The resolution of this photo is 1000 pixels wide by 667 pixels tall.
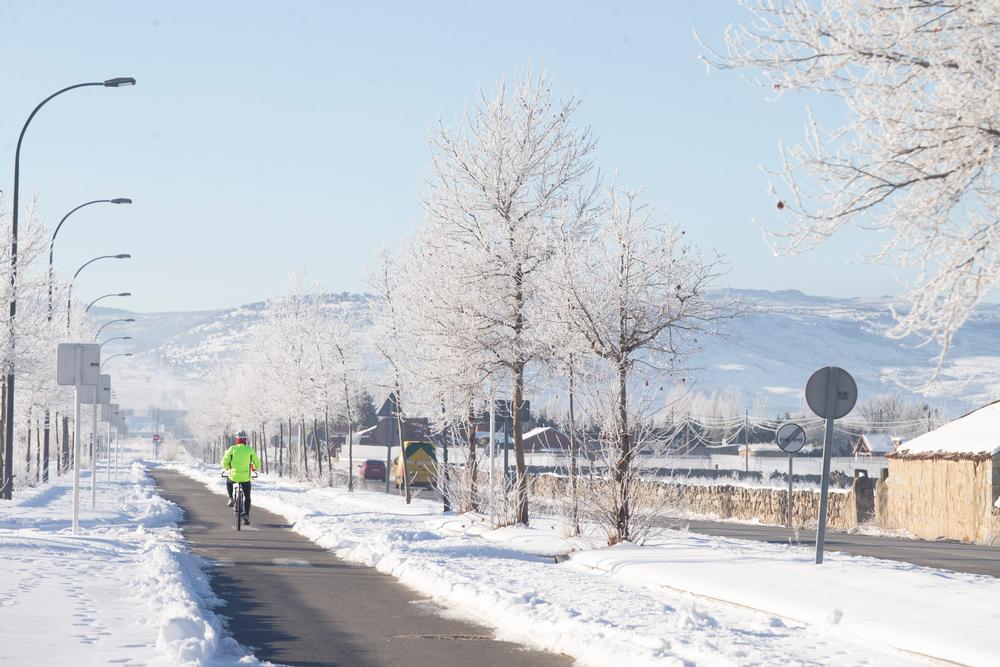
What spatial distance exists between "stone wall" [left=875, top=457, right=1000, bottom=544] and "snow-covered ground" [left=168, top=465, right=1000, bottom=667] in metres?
15.4

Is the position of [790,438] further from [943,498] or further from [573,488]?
[573,488]

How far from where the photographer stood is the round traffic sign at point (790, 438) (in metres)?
31.4

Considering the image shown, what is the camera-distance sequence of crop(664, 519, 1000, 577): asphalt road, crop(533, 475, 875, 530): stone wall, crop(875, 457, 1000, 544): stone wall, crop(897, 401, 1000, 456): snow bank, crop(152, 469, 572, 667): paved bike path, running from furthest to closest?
crop(533, 475, 875, 530): stone wall, crop(897, 401, 1000, 456): snow bank, crop(875, 457, 1000, 544): stone wall, crop(664, 519, 1000, 577): asphalt road, crop(152, 469, 572, 667): paved bike path

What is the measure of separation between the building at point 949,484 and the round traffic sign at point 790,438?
5.77 meters

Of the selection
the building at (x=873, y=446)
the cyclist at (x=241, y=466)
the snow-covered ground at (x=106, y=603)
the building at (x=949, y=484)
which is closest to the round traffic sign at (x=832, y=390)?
the snow-covered ground at (x=106, y=603)

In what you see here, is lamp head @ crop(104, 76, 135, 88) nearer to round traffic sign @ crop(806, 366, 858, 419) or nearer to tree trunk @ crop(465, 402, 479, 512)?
tree trunk @ crop(465, 402, 479, 512)

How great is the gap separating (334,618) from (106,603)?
7.23 feet

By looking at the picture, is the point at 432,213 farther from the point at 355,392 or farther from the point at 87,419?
the point at 87,419

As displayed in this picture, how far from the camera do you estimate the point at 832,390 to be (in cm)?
1598

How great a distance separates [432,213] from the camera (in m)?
25.6

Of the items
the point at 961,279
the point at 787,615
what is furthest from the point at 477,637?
the point at 961,279

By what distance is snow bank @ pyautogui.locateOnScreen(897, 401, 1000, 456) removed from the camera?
35031mm

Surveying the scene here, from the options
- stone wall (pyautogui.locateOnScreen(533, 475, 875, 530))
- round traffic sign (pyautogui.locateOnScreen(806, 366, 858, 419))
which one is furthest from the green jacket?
round traffic sign (pyautogui.locateOnScreen(806, 366, 858, 419))

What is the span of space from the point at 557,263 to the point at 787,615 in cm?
1000
